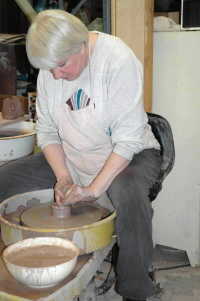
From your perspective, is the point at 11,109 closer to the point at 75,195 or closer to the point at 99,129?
the point at 99,129

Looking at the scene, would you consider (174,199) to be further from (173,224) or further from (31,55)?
(31,55)

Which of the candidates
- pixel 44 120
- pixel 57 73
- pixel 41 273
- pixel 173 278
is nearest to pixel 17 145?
pixel 44 120

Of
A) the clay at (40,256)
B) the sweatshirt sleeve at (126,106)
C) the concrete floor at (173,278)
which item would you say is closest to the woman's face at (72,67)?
the sweatshirt sleeve at (126,106)

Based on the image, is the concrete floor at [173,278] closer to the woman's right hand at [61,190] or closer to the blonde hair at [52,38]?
the woman's right hand at [61,190]

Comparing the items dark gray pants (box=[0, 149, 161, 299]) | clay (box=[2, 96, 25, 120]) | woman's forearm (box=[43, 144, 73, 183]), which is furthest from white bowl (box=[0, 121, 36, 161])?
dark gray pants (box=[0, 149, 161, 299])

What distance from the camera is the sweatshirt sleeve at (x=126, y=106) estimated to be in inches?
56.2

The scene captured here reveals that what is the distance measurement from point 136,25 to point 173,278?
1166mm

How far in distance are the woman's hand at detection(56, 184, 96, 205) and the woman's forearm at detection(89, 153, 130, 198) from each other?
2cm

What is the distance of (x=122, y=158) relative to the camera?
4.67 feet

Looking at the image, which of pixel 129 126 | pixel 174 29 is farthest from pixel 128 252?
pixel 174 29

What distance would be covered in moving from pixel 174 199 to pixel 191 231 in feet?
0.58

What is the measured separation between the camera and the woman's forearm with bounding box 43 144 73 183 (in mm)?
1555

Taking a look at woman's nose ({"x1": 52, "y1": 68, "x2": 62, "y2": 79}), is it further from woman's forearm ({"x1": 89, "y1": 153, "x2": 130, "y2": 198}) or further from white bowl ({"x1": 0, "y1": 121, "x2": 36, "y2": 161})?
white bowl ({"x1": 0, "y1": 121, "x2": 36, "y2": 161})

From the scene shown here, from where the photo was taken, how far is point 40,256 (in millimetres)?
1138
